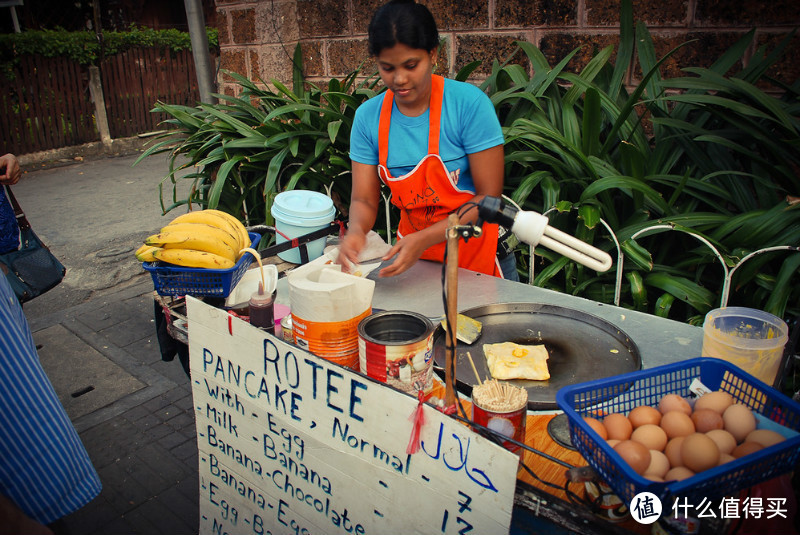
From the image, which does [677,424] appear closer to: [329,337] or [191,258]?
[329,337]

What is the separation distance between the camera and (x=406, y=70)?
2.07 m

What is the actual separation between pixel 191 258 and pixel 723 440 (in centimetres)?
175

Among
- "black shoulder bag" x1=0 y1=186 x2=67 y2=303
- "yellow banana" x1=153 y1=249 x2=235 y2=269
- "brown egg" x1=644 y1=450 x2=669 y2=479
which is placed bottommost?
"black shoulder bag" x1=0 y1=186 x2=67 y2=303

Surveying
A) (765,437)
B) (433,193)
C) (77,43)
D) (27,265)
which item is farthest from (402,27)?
(77,43)

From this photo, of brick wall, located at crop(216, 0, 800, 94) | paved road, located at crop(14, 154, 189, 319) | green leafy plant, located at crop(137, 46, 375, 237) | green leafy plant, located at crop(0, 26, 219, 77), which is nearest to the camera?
brick wall, located at crop(216, 0, 800, 94)

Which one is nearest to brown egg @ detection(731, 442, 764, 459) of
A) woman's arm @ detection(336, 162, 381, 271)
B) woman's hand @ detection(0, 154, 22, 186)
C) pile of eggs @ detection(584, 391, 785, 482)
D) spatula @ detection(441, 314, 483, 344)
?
pile of eggs @ detection(584, 391, 785, 482)

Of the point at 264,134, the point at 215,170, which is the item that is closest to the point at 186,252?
the point at 264,134

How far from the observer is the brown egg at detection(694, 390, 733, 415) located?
119 centimetres

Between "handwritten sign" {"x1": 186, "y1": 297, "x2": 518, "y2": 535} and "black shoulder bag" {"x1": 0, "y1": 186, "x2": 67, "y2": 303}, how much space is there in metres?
2.05

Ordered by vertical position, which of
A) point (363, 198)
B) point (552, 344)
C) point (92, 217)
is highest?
point (363, 198)

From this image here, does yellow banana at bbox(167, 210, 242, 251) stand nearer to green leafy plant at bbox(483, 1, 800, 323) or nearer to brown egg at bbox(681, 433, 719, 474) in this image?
green leafy plant at bbox(483, 1, 800, 323)

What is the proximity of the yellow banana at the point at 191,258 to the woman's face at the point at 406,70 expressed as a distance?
91 centimetres

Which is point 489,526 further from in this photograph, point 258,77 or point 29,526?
point 258,77

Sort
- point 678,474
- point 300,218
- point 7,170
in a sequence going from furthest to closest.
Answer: point 7,170, point 300,218, point 678,474
